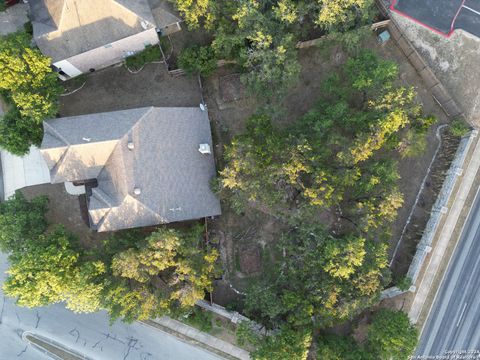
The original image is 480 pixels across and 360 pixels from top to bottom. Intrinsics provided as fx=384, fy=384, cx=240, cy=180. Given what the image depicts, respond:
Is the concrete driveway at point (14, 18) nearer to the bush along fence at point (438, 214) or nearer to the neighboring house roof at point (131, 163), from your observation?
the neighboring house roof at point (131, 163)

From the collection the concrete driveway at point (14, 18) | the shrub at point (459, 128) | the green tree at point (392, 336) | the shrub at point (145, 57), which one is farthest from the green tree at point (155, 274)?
the concrete driveway at point (14, 18)

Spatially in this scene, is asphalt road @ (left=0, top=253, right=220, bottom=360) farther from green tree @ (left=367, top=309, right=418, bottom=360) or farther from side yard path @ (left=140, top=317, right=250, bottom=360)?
green tree @ (left=367, top=309, right=418, bottom=360)

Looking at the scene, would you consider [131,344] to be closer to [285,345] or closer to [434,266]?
[285,345]

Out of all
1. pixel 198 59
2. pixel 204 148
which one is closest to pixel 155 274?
pixel 204 148

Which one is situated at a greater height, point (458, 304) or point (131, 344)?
point (458, 304)

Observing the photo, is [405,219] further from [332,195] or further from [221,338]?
[221,338]

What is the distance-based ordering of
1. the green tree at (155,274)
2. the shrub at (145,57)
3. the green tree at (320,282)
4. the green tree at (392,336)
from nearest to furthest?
1. the green tree at (155,274)
2. the green tree at (320,282)
3. the green tree at (392,336)
4. the shrub at (145,57)

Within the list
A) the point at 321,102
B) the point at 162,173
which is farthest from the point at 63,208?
the point at 321,102
